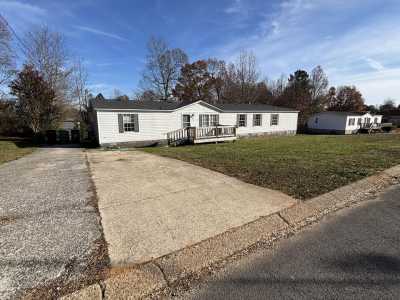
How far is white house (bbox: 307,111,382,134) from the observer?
27344mm

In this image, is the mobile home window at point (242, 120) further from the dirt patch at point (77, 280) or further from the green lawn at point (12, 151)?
the dirt patch at point (77, 280)

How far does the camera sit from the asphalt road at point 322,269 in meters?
1.90

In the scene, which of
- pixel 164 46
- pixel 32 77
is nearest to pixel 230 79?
pixel 164 46

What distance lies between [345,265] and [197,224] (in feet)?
6.12

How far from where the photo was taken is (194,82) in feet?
111

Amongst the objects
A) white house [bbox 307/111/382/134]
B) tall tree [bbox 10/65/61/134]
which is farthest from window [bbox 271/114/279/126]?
tall tree [bbox 10/65/61/134]

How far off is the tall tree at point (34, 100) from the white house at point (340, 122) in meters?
33.0

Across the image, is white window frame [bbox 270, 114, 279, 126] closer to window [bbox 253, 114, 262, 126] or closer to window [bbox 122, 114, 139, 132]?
window [bbox 253, 114, 262, 126]

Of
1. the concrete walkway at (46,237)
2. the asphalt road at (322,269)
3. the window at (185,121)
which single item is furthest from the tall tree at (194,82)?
the asphalt road at (322,269)

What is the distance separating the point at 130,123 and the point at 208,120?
21.0 feet

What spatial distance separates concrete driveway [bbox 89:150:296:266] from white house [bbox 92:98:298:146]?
8206mm

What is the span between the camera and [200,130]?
1470 cm

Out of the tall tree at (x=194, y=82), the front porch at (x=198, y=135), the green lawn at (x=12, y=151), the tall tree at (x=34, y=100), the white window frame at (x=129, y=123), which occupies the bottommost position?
the green lawn at (x=12, y=151)

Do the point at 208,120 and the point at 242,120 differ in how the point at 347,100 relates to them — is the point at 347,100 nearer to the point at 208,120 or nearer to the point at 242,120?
the point at 242,120
